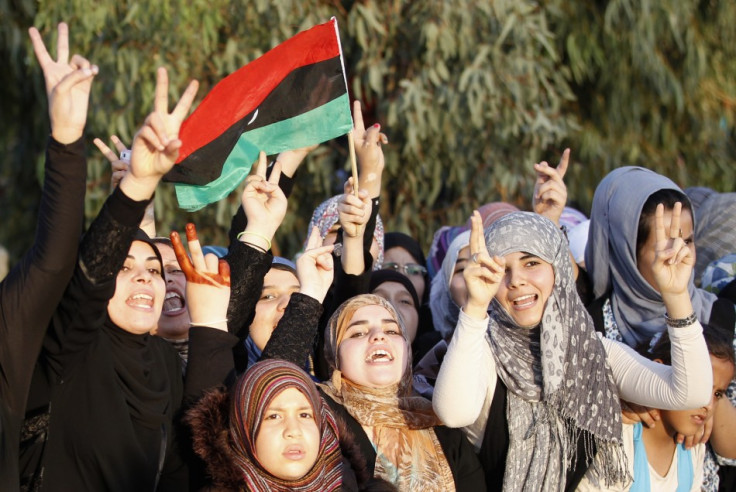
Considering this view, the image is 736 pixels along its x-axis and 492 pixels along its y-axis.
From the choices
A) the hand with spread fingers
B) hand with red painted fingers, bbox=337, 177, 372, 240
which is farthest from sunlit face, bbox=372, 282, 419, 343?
the hand with spread fingers

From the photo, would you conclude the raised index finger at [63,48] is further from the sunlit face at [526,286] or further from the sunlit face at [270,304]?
the sunlit face at [526,286]

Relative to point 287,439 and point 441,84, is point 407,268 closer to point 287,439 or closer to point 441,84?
point 441,84

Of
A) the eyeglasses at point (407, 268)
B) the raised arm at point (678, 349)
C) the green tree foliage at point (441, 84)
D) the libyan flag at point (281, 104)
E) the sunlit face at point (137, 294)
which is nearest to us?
the sunlit face at point (137, 294)

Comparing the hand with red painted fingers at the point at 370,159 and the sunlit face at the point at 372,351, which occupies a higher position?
the hand with red painted fingers at the point at 370,159

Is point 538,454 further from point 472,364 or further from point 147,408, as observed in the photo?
point 147,408

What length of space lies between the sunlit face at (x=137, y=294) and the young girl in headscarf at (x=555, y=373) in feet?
3.81

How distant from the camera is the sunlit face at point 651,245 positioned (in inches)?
187

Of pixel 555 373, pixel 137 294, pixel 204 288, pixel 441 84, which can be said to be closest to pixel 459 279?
pixel 555 373

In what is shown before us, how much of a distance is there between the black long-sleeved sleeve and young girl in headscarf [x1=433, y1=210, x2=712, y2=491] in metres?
1.52

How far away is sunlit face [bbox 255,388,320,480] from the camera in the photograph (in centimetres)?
347

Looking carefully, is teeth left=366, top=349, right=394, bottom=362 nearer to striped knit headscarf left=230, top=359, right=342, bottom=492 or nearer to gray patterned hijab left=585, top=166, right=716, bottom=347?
striped knit headscarf left=230, top=359, right=342, bottom=492

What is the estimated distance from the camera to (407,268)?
238 inches

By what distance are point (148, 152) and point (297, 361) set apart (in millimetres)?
991

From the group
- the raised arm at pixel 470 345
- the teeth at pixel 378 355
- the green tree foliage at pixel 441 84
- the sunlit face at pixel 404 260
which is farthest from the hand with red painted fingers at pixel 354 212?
the green tree foliage at pixel 441 84
